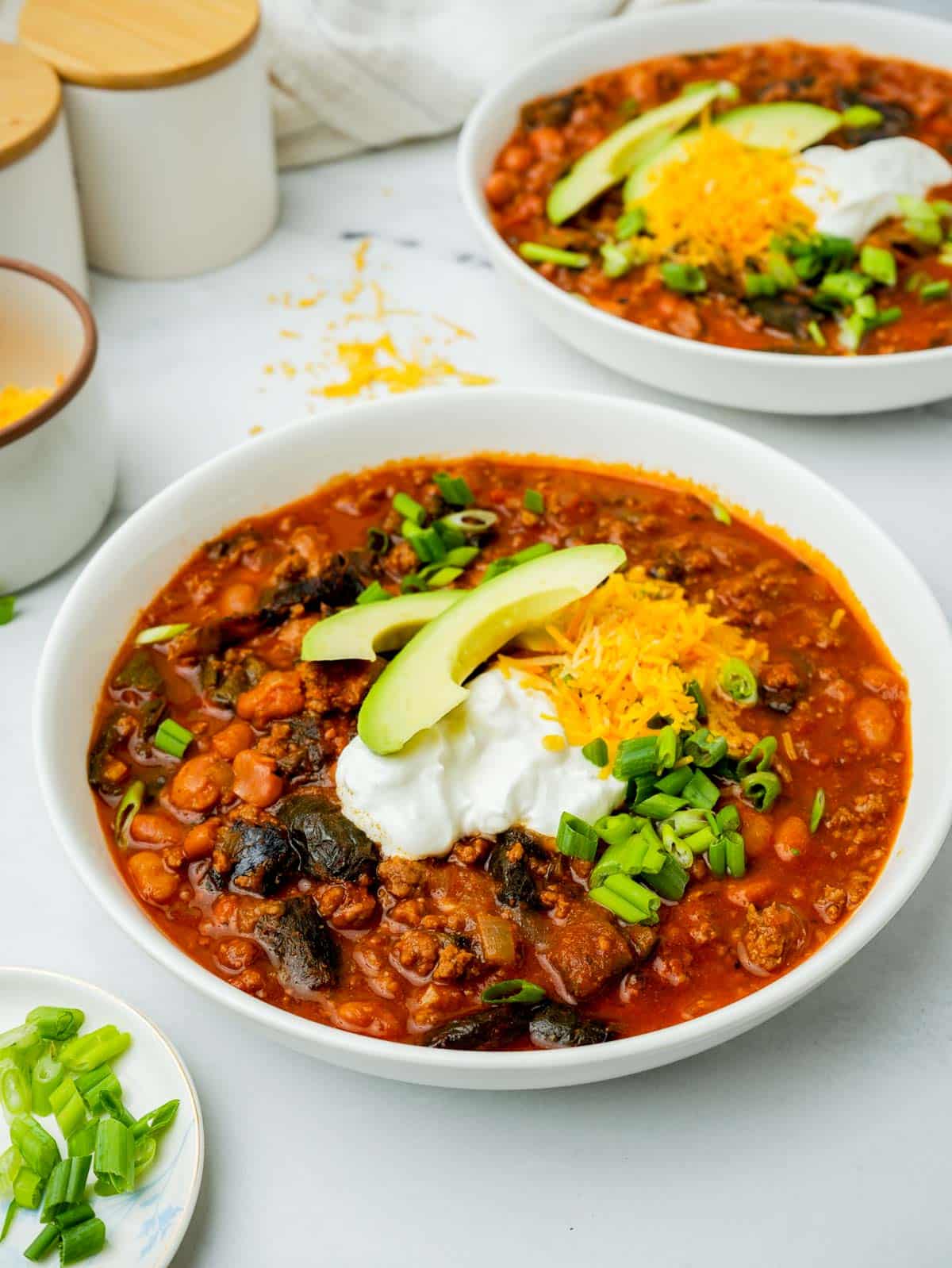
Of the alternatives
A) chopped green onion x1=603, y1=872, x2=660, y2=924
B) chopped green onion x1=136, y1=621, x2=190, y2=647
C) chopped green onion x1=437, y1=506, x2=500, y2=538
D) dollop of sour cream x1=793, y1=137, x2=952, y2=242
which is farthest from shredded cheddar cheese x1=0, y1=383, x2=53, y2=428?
dollop of sour cream x1=793, y1=137, x2=952, y2=242

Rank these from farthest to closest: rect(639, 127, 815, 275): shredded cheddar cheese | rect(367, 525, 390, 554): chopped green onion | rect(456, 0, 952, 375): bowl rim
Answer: rect(639, 127, 815, 275): shredded cheddar cheese
rect(456, 0, 952, 375): bowl rim
rect(367, 525, 390, 554): chopped green onion

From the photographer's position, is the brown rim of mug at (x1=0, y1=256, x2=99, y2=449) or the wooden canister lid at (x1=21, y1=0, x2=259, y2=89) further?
the wooden canister lid at (x1=21, y1=0, x2=259, y2=89)

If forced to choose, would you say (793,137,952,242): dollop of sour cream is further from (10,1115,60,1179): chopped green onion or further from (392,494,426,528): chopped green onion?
(10,1115,60,1179): chopped green onion

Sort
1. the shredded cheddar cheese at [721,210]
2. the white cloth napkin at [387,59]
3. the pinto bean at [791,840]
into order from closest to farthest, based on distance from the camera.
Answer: the pinto bean at [791,840] < the shredded cheddar cheese at [721,210] < the white cloth napkin at [387,59]

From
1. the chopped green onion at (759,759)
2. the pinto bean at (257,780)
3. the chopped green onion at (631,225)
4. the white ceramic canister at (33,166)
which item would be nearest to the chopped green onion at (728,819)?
the chopped green onion at (759,759)

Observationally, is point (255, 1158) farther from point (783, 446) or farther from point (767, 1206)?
point (783, 446)

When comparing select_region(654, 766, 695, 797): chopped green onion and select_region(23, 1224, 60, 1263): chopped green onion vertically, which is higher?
select_region(654, 766, 695, 797): chopped green onion

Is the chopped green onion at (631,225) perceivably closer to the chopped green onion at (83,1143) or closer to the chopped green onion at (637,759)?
the chopped green onion at (637,759)

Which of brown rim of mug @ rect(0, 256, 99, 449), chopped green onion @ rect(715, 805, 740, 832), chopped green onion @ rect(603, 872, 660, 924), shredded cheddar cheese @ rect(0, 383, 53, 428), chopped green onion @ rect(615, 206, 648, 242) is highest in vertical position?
brown rim of mug @ rect(0, 256, 99, 449)
